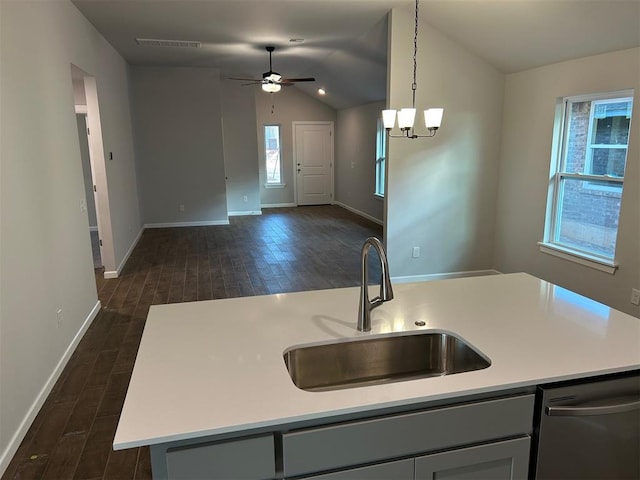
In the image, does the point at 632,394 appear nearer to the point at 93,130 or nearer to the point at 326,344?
the point at 326,344

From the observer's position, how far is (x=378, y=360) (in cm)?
173

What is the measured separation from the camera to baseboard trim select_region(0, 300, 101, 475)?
219cm

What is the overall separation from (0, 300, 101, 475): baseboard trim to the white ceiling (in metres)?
2.94

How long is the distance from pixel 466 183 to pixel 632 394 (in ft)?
12.2

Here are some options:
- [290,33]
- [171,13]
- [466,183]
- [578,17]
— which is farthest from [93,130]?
[578,17]

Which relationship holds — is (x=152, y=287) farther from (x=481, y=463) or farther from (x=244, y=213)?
(x=244, y=213)

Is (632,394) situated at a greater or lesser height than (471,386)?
lesser

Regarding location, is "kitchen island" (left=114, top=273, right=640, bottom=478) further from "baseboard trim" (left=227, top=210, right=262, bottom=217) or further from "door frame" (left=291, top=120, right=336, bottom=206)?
"door frame" (left=291, top=120, right=336, bottom=206)

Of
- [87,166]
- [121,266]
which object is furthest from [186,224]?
[121,266]

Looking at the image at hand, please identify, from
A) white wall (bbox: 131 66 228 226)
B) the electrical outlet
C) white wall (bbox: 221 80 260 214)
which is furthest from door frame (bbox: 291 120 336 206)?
the electrical outlet

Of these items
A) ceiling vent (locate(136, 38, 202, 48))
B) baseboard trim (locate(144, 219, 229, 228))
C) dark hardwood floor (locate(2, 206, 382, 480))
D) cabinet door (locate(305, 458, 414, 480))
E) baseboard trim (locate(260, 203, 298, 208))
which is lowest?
dark hardwood floor (locate(2, 206, 382, 480))

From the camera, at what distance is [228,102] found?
908cm

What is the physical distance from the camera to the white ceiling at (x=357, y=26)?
137 inches

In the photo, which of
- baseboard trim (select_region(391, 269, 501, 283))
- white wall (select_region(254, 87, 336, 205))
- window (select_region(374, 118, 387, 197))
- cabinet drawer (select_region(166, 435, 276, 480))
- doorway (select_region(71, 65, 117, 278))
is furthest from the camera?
white wall (select_region(254, 87, 336, 205))
